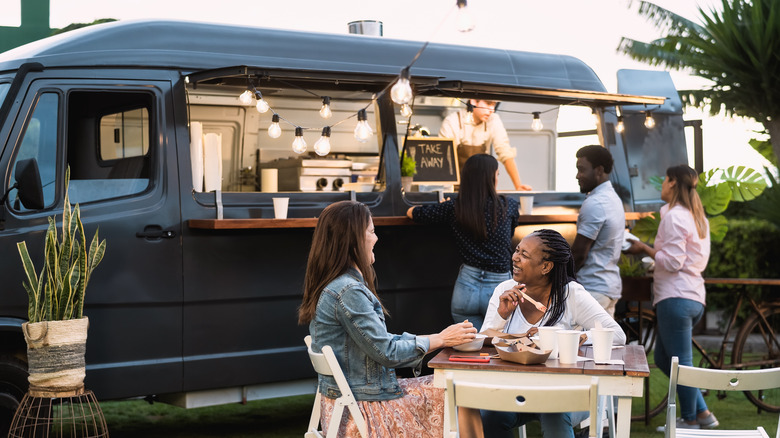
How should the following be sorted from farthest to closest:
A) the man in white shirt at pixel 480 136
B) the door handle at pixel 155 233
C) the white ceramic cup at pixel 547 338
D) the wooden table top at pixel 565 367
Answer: the man in white shirt at pixel 480 136
the door handle at pixel 155 233
the white ceramic cup at pixel 547 338
the wooden table top at pixel 565 367

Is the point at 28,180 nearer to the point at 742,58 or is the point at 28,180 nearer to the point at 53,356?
the point at 53,356

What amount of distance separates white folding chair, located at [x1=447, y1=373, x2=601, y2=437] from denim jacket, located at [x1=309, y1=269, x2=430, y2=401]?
674mm

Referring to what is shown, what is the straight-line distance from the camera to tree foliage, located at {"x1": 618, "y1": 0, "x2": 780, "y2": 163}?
10461mm

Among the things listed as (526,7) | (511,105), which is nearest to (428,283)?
(511,105)

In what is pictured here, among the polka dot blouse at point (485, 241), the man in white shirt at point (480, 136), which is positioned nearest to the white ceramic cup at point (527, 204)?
the man in white shirt at point (480, 136)

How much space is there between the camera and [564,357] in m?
3.70

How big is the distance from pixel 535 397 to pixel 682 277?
344 centimetres

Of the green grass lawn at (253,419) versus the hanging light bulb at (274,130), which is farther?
the green grass lawn at (253,419)

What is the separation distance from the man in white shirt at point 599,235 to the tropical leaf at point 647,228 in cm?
122

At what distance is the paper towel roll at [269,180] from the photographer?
20.1 ft

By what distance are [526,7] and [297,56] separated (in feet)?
23.7

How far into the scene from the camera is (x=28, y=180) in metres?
4.94

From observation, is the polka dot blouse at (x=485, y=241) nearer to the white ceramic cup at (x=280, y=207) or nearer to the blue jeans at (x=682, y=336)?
the white ceramic cup at (x=280, y=207)

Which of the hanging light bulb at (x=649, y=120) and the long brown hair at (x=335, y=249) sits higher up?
the hanging light bulb at (x=649, y=120)
